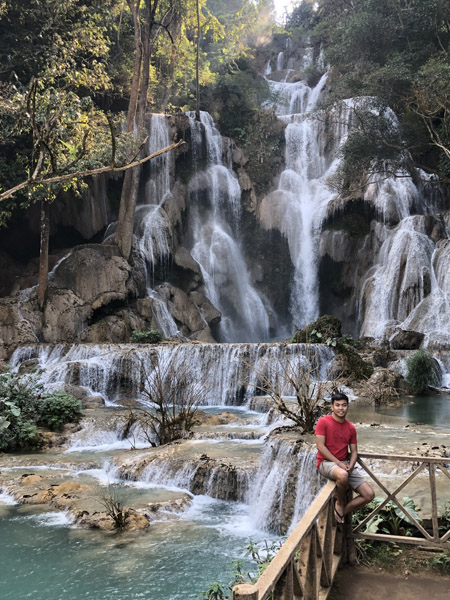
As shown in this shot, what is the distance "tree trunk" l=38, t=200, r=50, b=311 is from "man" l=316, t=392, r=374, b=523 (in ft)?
54.0

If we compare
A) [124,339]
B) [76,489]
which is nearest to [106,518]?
[76,489]

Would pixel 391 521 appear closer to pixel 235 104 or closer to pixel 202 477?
pixel 202 477

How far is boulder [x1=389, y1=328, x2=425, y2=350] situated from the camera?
1761cm

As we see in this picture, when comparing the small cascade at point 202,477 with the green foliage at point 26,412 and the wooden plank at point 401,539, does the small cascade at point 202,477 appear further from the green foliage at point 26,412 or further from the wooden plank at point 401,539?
the wooden plank at point 401,539

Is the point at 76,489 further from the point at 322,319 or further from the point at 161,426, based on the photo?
the point at 322,319

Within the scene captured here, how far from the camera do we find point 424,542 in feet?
13.1

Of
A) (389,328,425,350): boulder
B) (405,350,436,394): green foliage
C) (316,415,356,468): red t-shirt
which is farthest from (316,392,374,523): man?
(389,328,425,350): boulder

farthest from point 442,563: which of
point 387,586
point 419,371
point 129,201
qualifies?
point 129,201

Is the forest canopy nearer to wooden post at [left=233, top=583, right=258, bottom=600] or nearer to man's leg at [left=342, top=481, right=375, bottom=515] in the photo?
man's leg at [left=342, top=481, right=375, bottom=515]

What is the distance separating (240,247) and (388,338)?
35.0ft

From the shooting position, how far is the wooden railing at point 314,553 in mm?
2605

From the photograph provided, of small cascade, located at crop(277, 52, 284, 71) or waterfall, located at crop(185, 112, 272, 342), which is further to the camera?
small cascade, located at crop(277, 52, 284, 71)

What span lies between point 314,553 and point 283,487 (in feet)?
12.2

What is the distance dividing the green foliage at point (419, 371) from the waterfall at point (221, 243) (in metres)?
11.1
